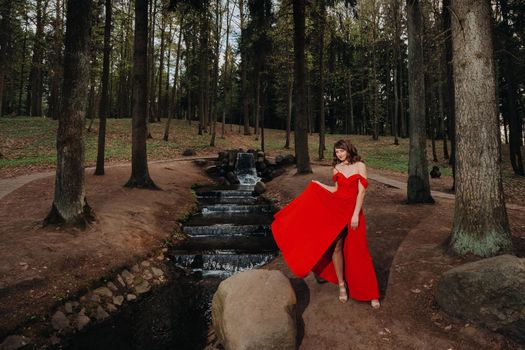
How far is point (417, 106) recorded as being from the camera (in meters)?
10.7

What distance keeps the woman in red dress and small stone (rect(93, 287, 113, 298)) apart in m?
3.91

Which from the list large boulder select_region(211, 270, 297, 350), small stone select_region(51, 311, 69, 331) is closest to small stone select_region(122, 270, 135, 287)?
small stone select_region(51, 311, 69, 331)

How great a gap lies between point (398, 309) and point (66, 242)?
22.7ft

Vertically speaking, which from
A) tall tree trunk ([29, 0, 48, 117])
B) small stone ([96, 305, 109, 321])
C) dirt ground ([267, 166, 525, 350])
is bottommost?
small stone ([96, 305, 109, 321])

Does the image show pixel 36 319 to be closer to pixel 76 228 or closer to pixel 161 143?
pixel 76 228

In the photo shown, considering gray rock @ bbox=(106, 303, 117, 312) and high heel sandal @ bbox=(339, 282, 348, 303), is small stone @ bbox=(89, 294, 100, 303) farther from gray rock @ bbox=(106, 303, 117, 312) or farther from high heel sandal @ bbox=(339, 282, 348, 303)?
high heel sandal @ bbox=(339, 282, 348, 303)

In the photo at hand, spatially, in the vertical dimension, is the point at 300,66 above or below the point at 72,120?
above

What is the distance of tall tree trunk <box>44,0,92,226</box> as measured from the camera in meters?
8.15

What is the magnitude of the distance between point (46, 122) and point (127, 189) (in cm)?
2548

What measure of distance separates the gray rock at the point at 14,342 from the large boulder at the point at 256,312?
2892 millimetres

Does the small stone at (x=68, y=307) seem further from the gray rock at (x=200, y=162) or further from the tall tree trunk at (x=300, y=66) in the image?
the gray rock at (x=200, y=162)

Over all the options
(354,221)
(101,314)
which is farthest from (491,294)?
(101,314)

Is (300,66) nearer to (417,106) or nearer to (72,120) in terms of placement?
(417,106)

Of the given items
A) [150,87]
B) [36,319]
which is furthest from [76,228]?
[150,87]
